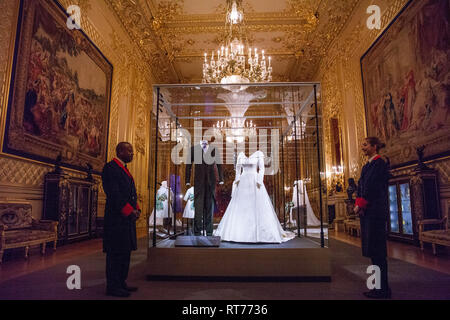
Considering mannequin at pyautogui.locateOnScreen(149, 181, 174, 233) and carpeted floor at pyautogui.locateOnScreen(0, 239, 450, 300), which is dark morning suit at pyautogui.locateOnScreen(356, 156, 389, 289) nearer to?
carpeted floor at pyautogui.locateOnScreen(0, 239, 450, 300)

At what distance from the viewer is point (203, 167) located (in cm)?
491

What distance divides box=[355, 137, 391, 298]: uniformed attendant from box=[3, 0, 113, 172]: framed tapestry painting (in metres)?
5.76

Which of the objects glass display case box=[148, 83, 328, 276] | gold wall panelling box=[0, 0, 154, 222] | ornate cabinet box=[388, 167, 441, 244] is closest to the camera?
glass display case box=[148, 83, 328, 276]

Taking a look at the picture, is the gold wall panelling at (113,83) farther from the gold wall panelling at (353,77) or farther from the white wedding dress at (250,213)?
the gold wall panelling at (353,77)

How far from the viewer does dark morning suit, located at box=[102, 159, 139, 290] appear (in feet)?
9.29

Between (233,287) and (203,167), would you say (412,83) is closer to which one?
(203,167)

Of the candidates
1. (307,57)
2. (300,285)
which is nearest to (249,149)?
(300,285)

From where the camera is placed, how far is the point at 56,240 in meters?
5.98

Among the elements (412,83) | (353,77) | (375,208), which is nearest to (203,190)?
(375,208)

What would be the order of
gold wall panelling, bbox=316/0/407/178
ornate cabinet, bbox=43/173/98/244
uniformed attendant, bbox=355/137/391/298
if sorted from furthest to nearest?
gold wall panelling, bbox=316/0/407/178, ornate cabinet, bbox=43/173/98/244, uniformed attendant, bbox=355/137/391/298

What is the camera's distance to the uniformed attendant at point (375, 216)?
2.77m

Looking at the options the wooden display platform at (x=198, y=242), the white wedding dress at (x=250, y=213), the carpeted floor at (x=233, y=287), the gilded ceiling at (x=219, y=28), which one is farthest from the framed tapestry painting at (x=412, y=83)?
the wooden display platform at (x=198, y=242)

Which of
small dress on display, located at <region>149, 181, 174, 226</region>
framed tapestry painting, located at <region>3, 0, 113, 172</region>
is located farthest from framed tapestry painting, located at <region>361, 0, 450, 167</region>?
framed tapestry painting, located at <region>3, 0, 113, 172</region>

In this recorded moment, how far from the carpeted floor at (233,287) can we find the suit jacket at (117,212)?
0.52m
